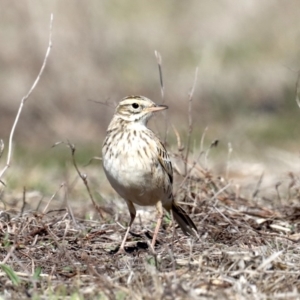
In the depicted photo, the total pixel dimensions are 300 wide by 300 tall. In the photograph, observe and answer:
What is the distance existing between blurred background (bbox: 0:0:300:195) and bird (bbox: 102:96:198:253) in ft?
19.0

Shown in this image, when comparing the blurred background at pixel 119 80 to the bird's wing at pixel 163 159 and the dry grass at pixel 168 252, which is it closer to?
the dry grass at pixel 168 252

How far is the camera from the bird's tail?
706 cm

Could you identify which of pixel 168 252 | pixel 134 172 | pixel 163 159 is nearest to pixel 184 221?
pixel 163 159

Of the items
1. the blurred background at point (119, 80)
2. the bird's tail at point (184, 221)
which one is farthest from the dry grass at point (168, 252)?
the blurred background at point (119, 80)

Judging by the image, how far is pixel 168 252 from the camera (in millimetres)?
5402

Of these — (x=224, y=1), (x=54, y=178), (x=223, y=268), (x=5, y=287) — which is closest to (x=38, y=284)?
(x=5, y=287)

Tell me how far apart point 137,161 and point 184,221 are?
0.88 metres

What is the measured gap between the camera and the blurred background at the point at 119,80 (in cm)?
1520

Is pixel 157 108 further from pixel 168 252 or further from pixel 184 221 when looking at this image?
pixel 168 252

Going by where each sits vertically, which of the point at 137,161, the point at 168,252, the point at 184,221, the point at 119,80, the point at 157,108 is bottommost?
the point at 119,80

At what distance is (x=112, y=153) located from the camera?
6.52m

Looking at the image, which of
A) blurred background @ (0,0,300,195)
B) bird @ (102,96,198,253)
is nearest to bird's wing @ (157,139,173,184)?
bird @ (102,96,198,253)

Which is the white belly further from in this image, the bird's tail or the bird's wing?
the bird's tail

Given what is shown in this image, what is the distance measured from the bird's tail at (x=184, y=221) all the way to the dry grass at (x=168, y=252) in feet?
0.25
